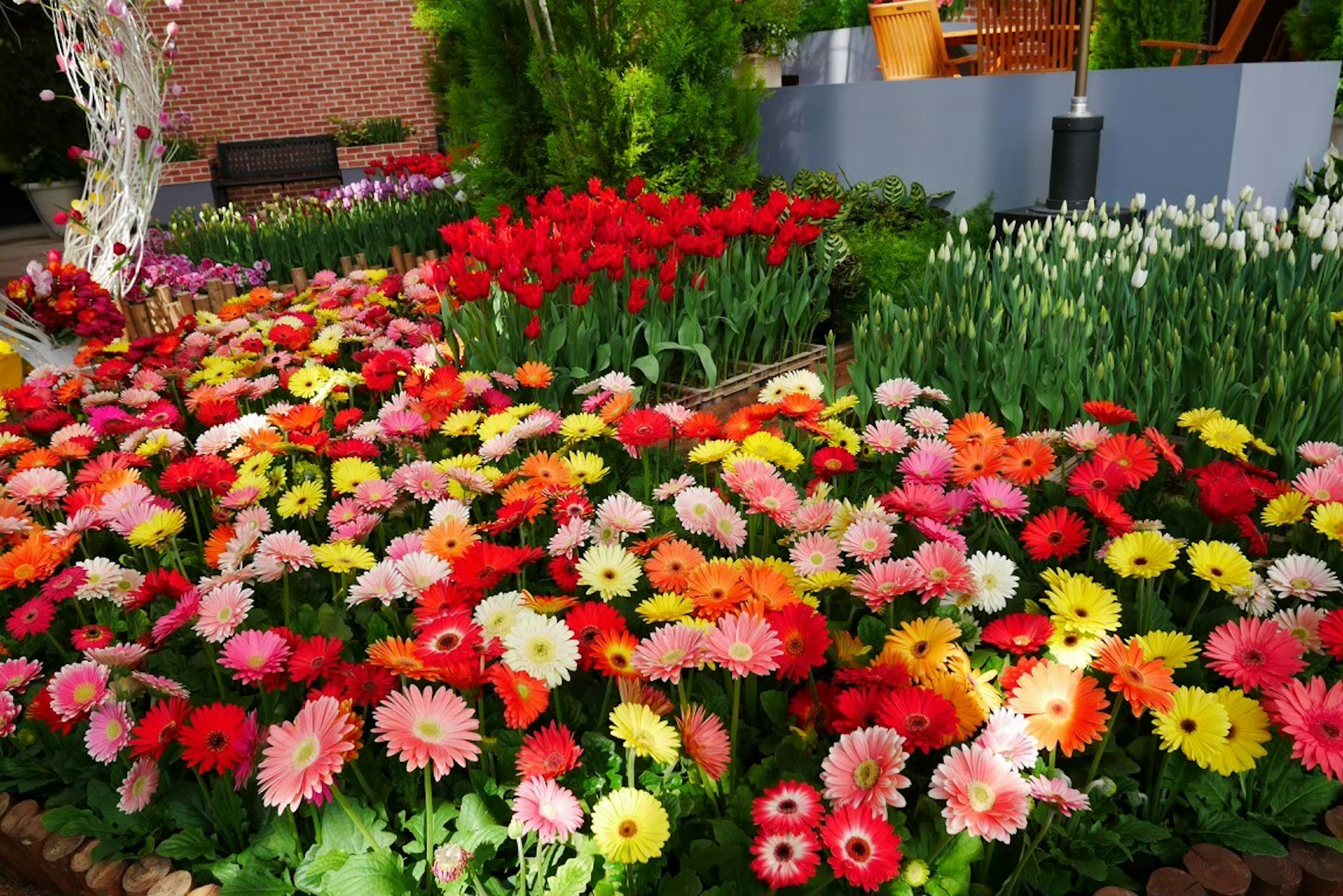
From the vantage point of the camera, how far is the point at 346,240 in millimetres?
5148

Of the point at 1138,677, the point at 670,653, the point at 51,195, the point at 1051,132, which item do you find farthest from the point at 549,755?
the point at 51,195

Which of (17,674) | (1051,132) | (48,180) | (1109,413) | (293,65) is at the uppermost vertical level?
(293,65)

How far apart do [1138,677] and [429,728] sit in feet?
2.59

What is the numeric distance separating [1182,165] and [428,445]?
145 inches

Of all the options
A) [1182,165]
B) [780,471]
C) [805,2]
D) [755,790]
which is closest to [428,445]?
[780,471]

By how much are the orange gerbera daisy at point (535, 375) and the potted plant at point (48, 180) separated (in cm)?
1077

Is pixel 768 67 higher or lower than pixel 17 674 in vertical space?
higher

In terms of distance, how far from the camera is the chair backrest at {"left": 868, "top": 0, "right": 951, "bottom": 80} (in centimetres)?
597

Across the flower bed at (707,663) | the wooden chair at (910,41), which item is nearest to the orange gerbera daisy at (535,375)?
the flower bed at (707,663)

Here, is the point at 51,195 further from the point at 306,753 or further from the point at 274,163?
the point at 306,753

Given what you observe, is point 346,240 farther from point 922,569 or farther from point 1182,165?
point 922,569

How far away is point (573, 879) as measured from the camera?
1130 mm

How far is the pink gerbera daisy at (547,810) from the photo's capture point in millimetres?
1065

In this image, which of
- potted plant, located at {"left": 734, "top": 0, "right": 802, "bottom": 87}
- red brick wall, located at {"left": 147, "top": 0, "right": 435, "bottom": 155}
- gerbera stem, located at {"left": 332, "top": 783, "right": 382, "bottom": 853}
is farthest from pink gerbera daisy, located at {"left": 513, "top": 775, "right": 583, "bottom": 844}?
red brick wall, located at {"left": 147, "top": 0, "right": 435, "bottom": 155}
